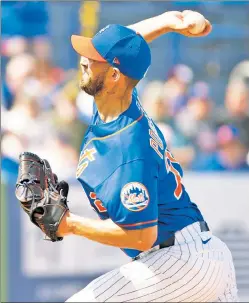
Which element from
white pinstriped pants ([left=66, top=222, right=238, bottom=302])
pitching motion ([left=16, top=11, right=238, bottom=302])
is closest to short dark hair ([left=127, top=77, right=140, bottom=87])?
pitching motion ([left=16, top=11, right=238, bottom=302])

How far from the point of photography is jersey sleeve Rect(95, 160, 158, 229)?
3.52 m

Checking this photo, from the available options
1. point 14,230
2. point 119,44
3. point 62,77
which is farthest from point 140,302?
point 62,77

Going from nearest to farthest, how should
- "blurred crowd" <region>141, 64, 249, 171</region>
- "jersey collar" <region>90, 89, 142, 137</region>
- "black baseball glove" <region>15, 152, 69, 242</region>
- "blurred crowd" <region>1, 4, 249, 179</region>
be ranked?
1. "black baseball glove" <region>15, 152, 69, 242</region>
2. "jersey collar" <region>90, 89, 142, 137</region>
3. "blurred crowd" <region>1, 4, 249, 179</region>
4. "blurred crowd" <region>141, 64, 249, 171</region>

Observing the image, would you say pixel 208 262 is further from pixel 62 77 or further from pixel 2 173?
pixel 62 77

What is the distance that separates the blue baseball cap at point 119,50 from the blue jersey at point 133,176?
20cm

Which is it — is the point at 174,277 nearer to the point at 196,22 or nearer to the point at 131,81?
the point at 131,81

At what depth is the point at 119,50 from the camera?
3752mm

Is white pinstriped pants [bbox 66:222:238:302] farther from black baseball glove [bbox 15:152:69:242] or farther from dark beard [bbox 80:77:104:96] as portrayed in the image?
dark beard [bbox 80:77:104:96]

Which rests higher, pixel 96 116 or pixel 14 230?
pixel 96 116

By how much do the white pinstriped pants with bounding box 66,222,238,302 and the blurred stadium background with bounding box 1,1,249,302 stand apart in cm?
310

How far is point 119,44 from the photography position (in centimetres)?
375

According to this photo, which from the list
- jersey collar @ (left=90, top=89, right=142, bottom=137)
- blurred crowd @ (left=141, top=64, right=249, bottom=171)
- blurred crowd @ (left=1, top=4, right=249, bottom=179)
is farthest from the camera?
blurred crowd @ (left=141, top=64, right=249, bottom=171)

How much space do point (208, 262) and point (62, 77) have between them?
4.28 metres

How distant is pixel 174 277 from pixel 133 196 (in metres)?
0.54
